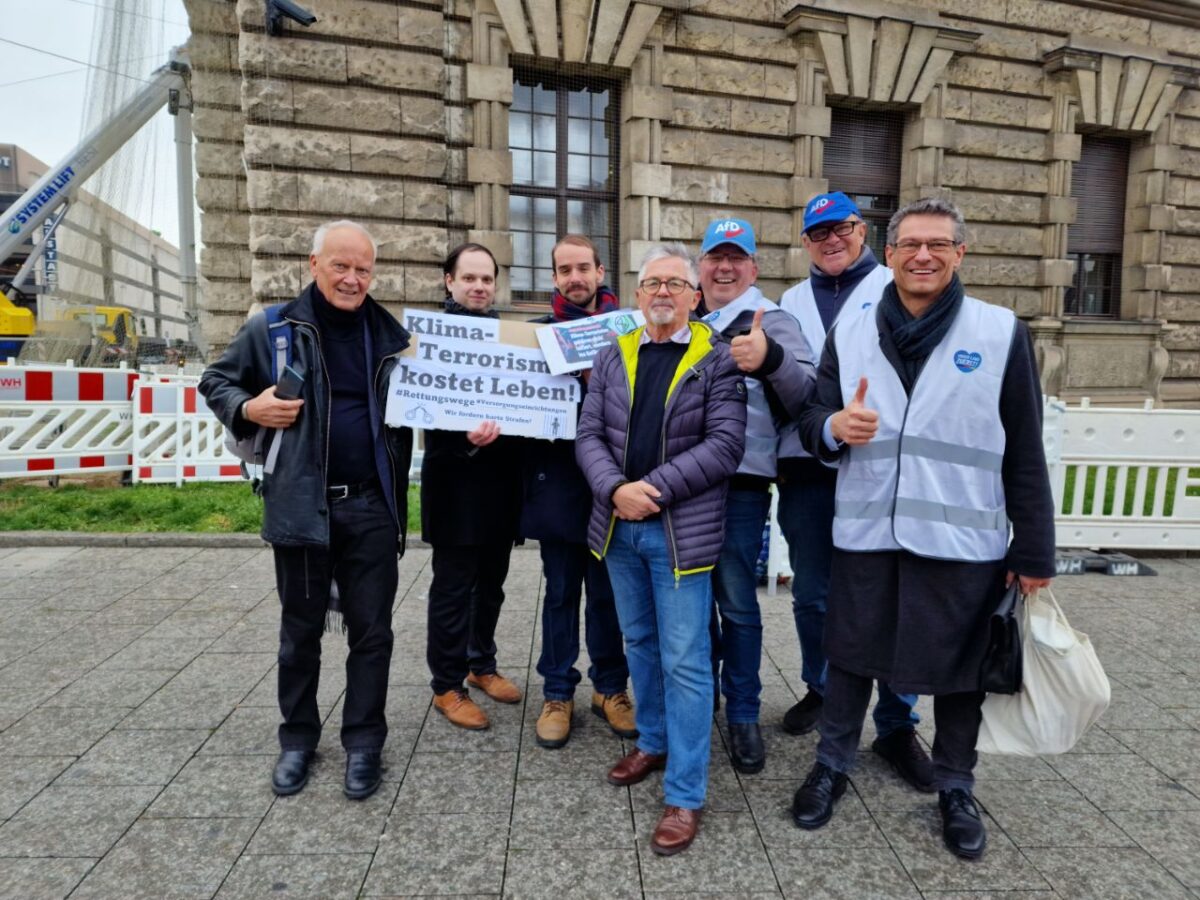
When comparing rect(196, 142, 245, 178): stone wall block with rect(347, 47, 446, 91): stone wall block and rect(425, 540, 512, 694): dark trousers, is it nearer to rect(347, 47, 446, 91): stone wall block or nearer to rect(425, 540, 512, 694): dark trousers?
rect(347, 47, 446, 91): stone wall block

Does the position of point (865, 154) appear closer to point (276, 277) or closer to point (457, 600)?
point (276, 277)

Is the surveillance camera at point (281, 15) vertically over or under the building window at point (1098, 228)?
over

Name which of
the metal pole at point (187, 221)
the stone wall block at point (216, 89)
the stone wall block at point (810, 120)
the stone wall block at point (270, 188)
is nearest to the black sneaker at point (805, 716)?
the stone wall block at point (270, 188)

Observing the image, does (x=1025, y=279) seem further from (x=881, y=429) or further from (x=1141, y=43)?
(x=881, y=429)

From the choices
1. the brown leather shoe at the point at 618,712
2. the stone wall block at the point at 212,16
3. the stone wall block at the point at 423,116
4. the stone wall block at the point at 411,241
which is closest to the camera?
the brown leather shoe at the point at 618,712

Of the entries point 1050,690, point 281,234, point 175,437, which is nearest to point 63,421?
point 175,437

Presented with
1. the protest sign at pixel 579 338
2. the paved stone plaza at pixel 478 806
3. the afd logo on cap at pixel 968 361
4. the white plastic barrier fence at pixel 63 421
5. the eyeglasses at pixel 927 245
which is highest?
the eyeglasses at pixel 927 245

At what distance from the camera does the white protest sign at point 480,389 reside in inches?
129

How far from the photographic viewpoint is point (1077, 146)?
11.8 metres

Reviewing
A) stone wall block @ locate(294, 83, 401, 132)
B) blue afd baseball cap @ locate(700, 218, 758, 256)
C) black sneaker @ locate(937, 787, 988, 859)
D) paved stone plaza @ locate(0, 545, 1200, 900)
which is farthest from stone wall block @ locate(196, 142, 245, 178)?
black sneaker @ locate(937, 787, 988, 859)

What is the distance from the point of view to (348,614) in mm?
3223

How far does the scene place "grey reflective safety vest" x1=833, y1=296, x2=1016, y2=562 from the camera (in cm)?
264

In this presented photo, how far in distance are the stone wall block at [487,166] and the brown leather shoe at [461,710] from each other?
23.5 feet

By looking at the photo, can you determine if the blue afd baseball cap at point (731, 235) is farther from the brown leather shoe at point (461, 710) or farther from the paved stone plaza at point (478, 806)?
the brown leather shoe at point (461, 710)
